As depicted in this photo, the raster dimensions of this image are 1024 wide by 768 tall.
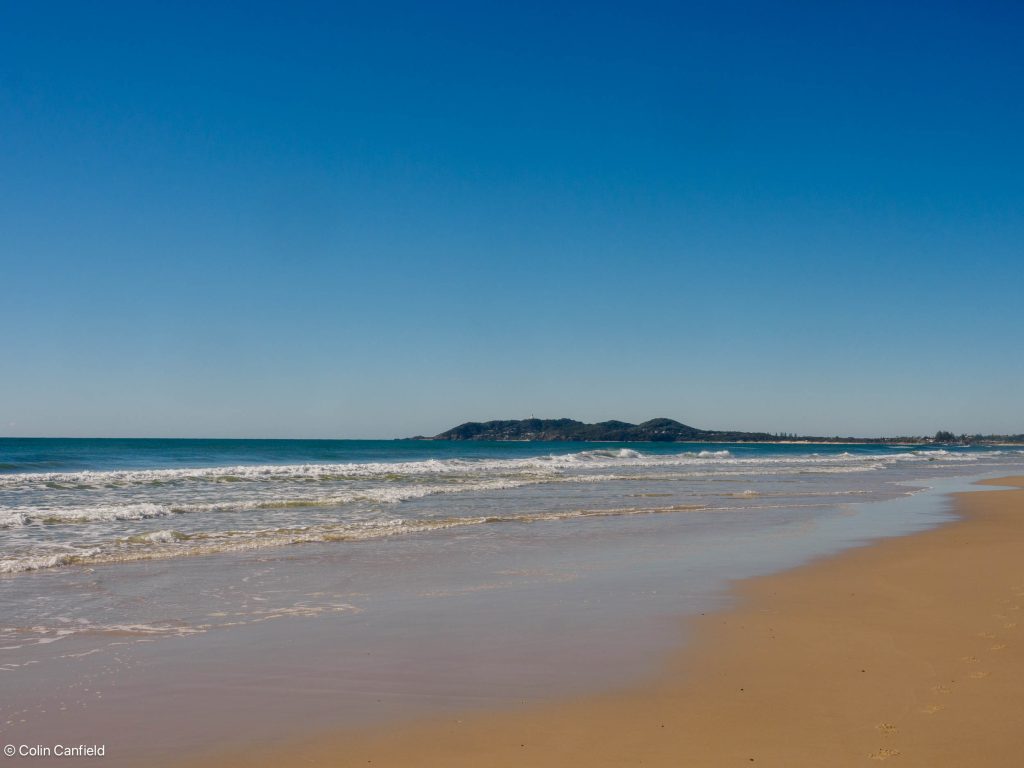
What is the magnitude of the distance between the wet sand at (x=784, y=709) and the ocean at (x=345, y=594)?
50 cm

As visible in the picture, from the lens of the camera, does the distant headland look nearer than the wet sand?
No

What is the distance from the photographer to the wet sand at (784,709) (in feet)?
15.9

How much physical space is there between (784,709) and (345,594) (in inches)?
234

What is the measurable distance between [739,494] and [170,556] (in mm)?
20598

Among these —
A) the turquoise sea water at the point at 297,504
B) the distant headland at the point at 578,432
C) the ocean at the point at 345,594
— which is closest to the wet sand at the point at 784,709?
the ocean at the point at 345,594

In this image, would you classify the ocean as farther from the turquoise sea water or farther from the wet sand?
the wet sand

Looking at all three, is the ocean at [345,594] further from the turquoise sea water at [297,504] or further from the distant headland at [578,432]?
the distant headland at [578,432]

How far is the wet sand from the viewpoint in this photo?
4855mm

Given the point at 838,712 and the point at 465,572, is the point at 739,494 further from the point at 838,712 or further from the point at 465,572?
the point at 838,712

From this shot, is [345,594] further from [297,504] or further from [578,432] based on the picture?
[578,432]

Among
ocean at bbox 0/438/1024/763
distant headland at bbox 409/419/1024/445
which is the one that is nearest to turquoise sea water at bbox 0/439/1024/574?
ocean at bbox 0/438/1024/763

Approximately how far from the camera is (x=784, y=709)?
18.5 feet

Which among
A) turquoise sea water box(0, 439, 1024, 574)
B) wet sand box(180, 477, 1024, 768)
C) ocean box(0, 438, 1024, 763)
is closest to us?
wet sand box(180, 477, 1024, 768)

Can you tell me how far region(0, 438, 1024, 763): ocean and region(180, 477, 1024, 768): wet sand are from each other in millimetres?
505
